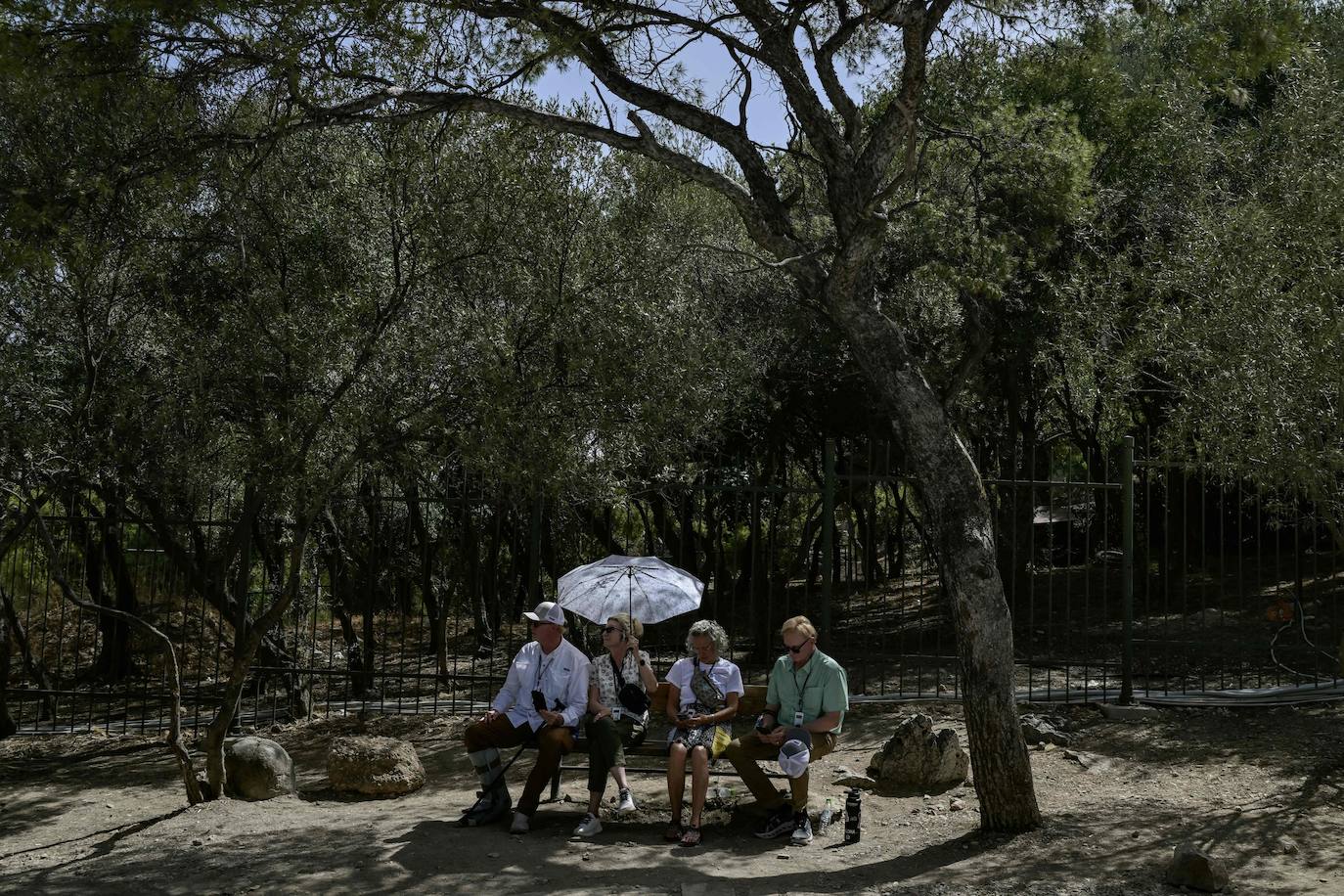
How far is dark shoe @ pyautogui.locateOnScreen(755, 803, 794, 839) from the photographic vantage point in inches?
285

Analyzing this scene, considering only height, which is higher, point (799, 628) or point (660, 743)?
point (799, 628)

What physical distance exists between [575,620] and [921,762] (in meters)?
4.20

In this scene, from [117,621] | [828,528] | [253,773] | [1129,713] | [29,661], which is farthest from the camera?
[117,621]

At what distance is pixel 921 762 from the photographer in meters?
8.43

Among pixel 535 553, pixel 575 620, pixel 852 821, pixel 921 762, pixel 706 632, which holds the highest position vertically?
pixel 535 553

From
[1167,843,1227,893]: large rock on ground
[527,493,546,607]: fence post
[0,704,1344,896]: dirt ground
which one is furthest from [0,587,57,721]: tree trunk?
[1167,843,1227,893]: large rock on ground

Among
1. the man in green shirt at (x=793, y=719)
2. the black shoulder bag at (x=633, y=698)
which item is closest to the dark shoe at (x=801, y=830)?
the man in green shirt at (x=793, y=719)

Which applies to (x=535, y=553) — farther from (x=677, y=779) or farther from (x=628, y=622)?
(x=677, y=779)

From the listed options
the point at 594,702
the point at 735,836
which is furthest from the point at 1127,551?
the point at 594,702

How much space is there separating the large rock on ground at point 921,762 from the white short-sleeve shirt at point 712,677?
1497mm

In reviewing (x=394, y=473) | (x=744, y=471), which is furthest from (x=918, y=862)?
(x=744, y=471)

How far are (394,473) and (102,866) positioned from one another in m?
3.86

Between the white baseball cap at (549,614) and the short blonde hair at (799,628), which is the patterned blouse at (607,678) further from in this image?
the short blonde hair at (799,628)

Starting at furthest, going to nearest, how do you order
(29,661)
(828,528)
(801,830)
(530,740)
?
1. (29,661)
2. (828,528)
3. (530,740)
4. (801,830)
